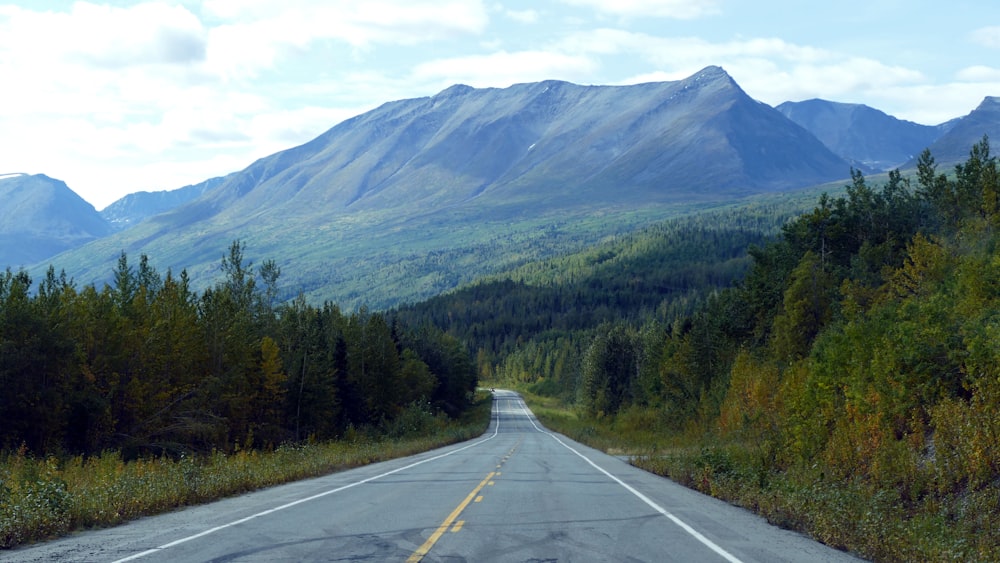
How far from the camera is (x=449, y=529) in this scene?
12.9 metres

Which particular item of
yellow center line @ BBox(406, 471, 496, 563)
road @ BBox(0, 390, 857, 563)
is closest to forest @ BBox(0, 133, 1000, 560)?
road @ BBox(0, 390, 857, 563)

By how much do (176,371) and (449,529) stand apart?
106 ft

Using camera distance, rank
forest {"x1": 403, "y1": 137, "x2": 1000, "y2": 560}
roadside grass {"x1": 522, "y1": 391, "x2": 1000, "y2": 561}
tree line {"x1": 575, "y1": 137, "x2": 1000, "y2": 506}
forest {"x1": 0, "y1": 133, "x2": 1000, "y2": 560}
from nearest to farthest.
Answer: roadside grass {"x1": 522, "y1": 391, "x2": 1000, "y2": 561} → forest {"x1": 403, "y1": 137, "x2": 1000, "y2": 560} → forest {"x1": 0, "y1": 133, "x2": 1000, "y2": 560} → tree line {"x1": 575, "y1": 137, "x2": 1000, "y2": 506}

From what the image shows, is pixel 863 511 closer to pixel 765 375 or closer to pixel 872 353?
pixel 872 353

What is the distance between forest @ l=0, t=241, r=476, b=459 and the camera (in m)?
32.0

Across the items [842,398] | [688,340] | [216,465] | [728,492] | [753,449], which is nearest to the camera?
[728,492]

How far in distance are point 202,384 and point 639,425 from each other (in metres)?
38.8

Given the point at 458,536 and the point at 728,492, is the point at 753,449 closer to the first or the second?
the point at 728,492

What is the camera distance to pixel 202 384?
41.5 m

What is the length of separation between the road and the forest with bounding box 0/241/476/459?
14257 millimetres

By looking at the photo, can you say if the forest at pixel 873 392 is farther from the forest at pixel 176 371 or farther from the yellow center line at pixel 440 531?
the forest at pixel 176 371

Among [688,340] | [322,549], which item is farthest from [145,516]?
[688,340]

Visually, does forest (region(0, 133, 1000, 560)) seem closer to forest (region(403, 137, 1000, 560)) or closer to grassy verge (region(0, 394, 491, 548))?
forest (region(403, 137, 1000, 560))

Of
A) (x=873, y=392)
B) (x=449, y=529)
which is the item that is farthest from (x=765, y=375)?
(x=449, y=529)
